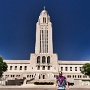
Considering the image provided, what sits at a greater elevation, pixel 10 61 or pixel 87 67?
pixel 10 61

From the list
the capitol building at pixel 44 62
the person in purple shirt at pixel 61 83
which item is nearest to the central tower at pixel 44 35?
the capitol building at pixel 44 62

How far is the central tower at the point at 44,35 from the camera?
114 metres

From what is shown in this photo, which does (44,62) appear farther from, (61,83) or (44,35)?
(61,83)

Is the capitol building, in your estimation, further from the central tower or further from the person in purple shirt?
the person in purple shirt

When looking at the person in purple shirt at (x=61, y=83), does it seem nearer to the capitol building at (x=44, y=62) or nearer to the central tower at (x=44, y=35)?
the capitol building at (x=44, y=62)

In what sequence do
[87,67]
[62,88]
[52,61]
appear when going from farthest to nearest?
[52,61]
[87,67]
[62,88]

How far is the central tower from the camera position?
375 feet

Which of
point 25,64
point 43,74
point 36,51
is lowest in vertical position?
point 43,74

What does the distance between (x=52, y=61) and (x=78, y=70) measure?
15.7 metres

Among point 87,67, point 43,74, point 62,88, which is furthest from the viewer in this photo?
point 43,74

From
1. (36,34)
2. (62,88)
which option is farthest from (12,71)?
(62,88)

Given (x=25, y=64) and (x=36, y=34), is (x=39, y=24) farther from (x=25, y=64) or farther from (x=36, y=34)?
(x=25, y=64)

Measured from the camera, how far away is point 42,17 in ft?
400

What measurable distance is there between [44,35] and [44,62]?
16.9m
